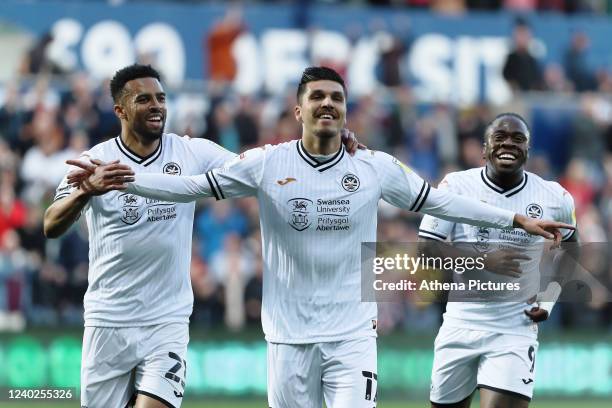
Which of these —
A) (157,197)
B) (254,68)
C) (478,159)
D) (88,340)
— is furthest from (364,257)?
(254,68)

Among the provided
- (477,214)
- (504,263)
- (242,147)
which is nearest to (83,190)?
(477,214)

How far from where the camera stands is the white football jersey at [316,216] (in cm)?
915

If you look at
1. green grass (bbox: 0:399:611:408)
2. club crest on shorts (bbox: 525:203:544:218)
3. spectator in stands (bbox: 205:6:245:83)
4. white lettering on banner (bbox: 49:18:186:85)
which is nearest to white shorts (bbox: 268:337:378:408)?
club crest on shorts (bbox: 525:203:544:218)

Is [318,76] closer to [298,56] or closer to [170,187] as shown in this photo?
[170,187]

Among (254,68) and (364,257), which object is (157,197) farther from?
(254,68)

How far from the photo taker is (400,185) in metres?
9.30

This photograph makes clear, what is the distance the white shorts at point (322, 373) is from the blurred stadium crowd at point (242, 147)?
7.92m

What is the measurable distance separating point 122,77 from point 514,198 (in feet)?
9.80

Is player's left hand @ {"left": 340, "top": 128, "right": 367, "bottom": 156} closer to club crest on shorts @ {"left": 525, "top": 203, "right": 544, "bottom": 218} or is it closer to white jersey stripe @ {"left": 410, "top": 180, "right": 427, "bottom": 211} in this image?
white jersey stripe @ {"left": 410, "top": 180, "right": 427, "bottom": 211}

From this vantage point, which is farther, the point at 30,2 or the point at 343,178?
the point at 30,2

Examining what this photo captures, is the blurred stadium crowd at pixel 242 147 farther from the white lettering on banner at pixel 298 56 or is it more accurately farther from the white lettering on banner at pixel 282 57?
the white lettering on banner at pixel 282 57

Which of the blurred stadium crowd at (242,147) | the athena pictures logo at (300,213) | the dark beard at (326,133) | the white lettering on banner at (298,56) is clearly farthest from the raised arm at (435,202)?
the white lettering on banner at (298,56)

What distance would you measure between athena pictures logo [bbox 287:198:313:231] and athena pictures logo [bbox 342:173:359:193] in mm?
259

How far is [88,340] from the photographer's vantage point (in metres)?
9.75
